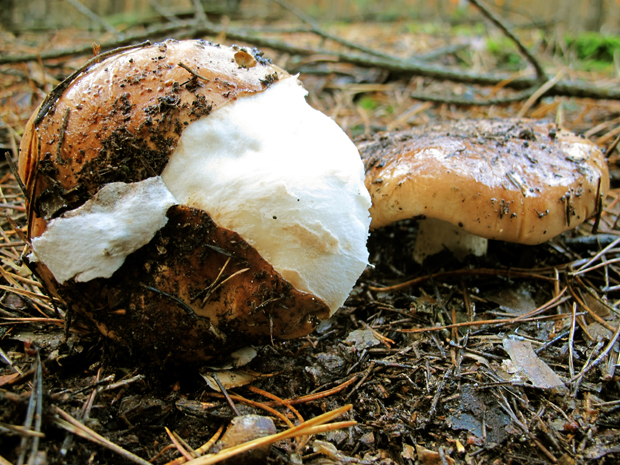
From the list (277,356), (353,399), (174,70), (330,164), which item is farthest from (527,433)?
(174,70)

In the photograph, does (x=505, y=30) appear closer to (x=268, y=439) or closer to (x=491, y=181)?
(x=491, y=181)

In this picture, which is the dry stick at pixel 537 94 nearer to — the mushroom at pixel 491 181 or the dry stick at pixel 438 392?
the mushroom at pixel 491 181

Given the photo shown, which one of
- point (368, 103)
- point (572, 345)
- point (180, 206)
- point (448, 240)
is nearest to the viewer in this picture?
point (180, 206)

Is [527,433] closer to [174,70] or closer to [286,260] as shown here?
[286,260]

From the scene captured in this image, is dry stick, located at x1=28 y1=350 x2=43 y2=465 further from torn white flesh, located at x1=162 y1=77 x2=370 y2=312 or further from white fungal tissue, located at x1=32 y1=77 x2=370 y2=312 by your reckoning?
torn white flesh, located at x1=162 y1=77 x2=370 y2=312

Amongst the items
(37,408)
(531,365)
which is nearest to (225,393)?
(37,408)

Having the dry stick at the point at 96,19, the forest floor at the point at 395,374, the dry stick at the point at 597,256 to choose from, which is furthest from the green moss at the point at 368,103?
the dry stick at the point at 96,19
